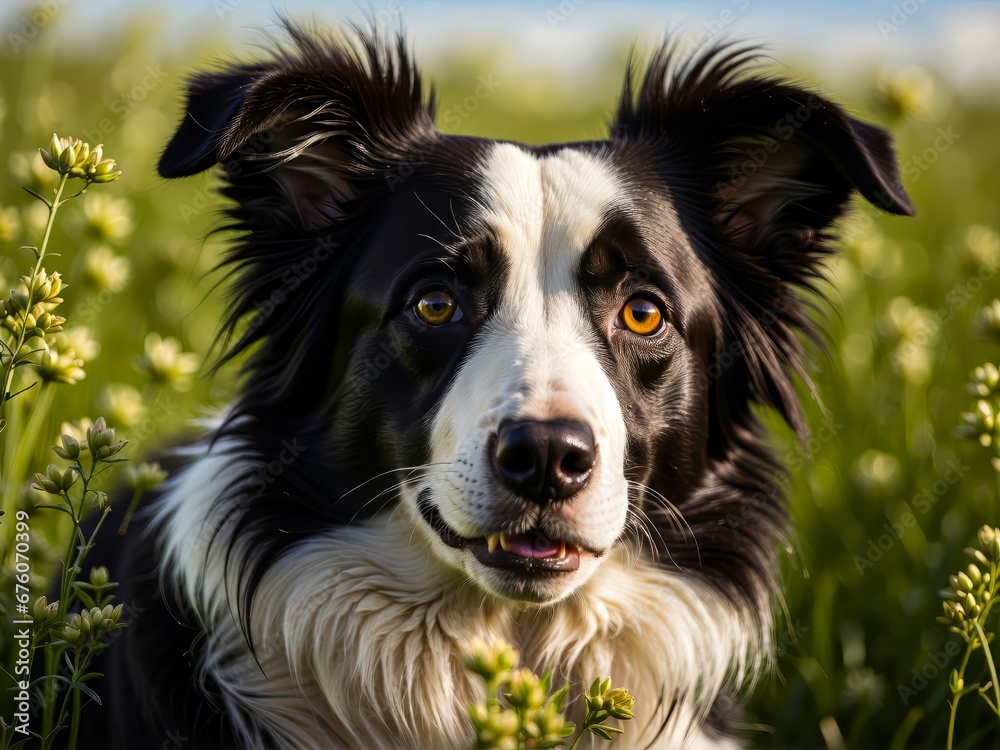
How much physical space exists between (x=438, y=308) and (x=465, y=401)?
14.7 inches

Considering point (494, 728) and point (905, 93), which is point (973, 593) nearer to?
point (494, 728)

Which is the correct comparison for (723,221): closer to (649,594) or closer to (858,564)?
(649,594)

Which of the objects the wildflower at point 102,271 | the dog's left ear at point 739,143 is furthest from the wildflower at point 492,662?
the wildflower at point 102,271

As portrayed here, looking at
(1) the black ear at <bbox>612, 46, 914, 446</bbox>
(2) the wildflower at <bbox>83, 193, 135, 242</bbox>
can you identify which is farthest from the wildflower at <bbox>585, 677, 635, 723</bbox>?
(2) the wildflower at <bbox>83, 193, 135, 242</bbox>

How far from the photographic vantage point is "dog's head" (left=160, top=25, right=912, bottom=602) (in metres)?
2.69

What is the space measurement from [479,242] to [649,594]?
1256mm

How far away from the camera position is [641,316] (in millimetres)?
3047

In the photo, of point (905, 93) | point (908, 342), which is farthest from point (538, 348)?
point (905, 93)

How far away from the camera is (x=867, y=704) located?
11.4ft

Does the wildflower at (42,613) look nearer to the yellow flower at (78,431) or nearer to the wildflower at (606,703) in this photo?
Result: the yellow flower at (78,431)

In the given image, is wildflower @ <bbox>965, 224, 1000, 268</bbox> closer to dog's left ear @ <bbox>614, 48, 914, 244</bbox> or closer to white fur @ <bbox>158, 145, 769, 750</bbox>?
dog's left ear @ <bbox>614, 48, 914, 244</bbox>

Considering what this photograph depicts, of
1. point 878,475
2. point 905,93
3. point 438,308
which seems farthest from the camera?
point 905,93

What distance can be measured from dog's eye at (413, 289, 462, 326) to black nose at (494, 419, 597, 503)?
1.88 ft

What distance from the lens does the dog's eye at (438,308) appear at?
298 cm
